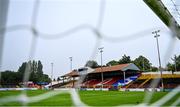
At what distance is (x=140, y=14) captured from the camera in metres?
1.96

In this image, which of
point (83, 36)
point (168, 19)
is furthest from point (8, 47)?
point (168, 19)

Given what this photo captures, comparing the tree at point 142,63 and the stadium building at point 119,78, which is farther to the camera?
the tree at point 142,63

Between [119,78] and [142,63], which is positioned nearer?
[119,78]

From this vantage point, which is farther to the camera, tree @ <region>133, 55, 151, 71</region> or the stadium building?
tree @ <region>133, 55, 151, 71</region>

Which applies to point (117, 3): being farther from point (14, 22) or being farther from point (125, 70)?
point (125, 70)

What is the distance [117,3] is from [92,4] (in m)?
0.14

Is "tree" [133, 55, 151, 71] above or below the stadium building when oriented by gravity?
above

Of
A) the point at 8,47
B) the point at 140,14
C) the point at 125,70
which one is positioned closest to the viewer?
the point at 8,47

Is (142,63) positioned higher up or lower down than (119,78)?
higher up

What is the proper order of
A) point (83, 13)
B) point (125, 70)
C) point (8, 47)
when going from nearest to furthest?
point (8, 47)
point (83, 13)
point (125, 70)

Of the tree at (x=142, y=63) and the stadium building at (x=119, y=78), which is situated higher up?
the tree at (x=142, y=63)

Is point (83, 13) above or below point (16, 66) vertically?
above

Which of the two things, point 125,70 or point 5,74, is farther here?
point 125,70

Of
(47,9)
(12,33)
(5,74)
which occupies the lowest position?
(5,74)
